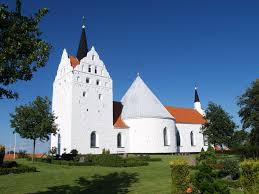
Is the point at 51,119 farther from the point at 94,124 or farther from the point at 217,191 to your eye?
the point at 217,191

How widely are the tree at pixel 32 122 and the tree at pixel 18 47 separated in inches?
1000

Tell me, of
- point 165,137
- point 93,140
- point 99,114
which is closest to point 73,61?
point 99,114

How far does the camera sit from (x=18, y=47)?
1169 centimetres

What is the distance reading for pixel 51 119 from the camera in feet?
126

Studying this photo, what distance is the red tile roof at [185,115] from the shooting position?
68.2 metres

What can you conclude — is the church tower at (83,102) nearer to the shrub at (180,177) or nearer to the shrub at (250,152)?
the shrub at (250,152)

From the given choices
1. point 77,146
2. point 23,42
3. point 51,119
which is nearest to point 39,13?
point 23,42

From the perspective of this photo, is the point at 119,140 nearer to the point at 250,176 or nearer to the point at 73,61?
the point at 73,61

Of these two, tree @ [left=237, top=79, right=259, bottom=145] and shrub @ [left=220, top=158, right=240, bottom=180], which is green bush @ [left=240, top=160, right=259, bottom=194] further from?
tree @ [left=237, top=79, right=259, bottom=145]

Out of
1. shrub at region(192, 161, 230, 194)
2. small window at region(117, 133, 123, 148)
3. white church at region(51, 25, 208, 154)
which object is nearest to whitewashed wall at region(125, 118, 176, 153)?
white church at region(51, 25, 208, 154)

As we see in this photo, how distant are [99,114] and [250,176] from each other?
135ft

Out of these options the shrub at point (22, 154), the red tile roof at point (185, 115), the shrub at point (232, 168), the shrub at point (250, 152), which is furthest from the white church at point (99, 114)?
the shrub at point (232, 168)

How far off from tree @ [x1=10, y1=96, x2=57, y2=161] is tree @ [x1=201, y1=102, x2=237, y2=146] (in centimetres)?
2859

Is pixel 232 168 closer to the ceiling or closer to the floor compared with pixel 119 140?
closer to the floor
